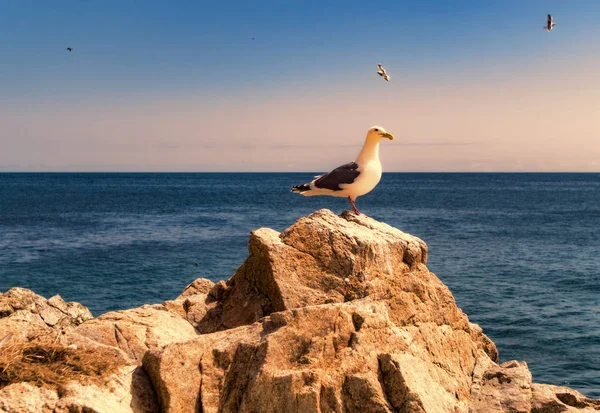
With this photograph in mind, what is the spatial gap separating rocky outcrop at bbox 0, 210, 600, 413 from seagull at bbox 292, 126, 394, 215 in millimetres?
836

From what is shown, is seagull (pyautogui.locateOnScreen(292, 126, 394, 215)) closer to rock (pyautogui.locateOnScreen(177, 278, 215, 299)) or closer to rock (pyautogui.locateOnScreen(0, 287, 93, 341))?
rock (pyautogui.locateOnScreen(177, 278, 215, 299))

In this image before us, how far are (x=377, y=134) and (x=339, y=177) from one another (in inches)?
44.3

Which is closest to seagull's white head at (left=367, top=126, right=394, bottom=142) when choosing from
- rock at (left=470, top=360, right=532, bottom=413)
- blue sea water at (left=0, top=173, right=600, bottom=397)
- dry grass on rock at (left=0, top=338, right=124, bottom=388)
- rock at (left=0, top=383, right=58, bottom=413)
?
rock at (left=470, top=360, right=532, bottom=413)

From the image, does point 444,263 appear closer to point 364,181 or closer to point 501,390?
point 364,181

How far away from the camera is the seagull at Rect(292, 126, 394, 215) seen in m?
11.7

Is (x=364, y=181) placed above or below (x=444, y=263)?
→ above

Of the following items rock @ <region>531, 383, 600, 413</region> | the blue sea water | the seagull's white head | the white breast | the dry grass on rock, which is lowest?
the blue sea water

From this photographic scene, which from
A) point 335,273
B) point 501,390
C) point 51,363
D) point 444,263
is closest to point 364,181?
point 335,273

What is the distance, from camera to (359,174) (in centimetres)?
1168

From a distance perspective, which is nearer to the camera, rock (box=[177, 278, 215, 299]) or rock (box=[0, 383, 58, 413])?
rock (box=[0, 383, 58, 413])

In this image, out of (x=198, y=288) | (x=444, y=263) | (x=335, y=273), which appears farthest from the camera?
(x=444, y=263)

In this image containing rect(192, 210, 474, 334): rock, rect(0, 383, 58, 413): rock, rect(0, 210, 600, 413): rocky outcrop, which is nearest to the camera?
rect(0, 383, 58, 413): rock

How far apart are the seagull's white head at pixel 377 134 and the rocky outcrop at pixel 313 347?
180cm

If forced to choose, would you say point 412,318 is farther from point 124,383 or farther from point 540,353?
point 540,353
